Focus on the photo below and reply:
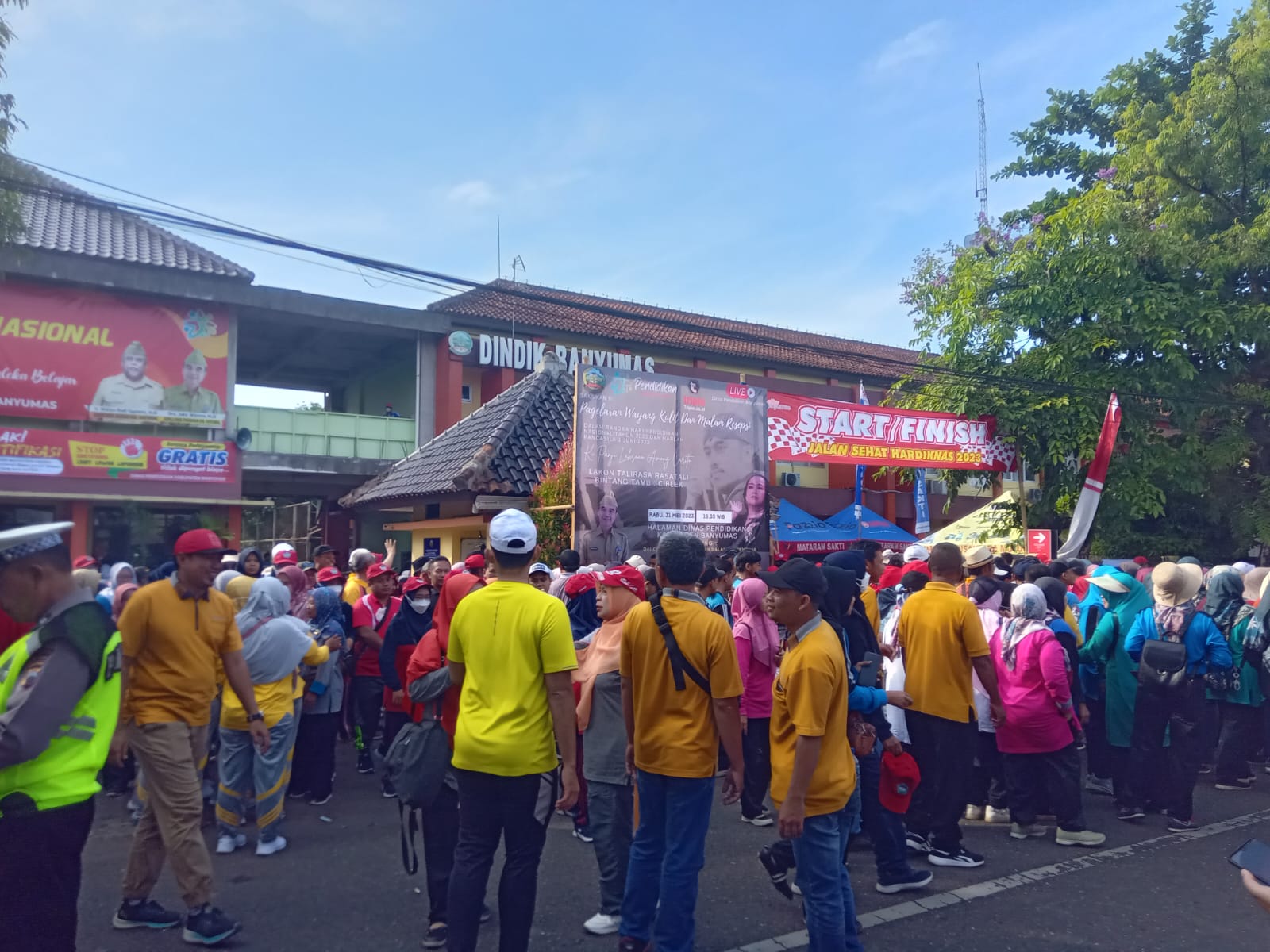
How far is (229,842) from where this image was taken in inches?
229

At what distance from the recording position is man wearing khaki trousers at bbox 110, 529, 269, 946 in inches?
171

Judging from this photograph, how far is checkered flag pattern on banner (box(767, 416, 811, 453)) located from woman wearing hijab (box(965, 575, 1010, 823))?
23.1ft

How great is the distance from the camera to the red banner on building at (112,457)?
56.2ft

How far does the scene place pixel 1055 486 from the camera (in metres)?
16.2

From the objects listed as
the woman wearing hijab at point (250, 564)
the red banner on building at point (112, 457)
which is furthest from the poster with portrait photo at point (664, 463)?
the red banner on building at point (112, 457)

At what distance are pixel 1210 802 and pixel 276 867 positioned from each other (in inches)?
274

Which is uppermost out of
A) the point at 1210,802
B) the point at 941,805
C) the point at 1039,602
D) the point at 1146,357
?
Answer: the point at 1146,357

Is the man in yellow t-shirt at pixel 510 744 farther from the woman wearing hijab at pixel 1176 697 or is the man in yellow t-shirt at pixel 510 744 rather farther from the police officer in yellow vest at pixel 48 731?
the woman wearing hijab at pixel 1176 697

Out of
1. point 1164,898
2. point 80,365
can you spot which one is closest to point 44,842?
point 1164,898

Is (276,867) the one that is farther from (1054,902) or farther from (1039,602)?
(1039,602)

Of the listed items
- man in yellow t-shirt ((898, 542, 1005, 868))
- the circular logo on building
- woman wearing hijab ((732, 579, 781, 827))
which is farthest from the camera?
the circular logo on building

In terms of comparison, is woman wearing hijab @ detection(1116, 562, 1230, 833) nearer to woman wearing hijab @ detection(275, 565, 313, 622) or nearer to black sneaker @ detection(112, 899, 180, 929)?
black sneaker @ detection(112, 899, 180, 929)

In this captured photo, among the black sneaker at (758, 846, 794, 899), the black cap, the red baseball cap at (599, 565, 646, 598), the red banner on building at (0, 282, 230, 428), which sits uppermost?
the red banner on building at (0, 282, 230, 428)

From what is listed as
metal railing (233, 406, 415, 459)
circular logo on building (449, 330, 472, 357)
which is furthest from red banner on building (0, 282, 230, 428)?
circular logo on building (449, 330, 472, 357)
